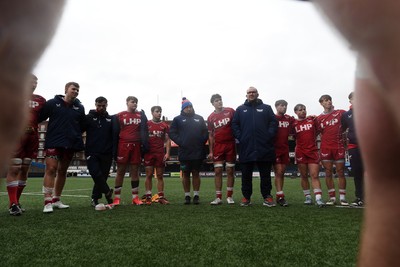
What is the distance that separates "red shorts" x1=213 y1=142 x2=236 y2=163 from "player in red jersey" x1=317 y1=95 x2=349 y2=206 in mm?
1678

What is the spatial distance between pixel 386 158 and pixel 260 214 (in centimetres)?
390

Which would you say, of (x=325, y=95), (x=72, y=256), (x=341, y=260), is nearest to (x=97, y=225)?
(x=72, y=256)

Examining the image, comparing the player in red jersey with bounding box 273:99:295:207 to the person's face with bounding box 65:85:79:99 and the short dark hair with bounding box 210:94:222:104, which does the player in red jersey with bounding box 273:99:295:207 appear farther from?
the person's face with bounding box 65:85:79:99

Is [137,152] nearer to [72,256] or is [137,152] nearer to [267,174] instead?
[267,174]

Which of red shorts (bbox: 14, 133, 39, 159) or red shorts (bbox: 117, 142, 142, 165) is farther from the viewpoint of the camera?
red shorts (bbox: 117, 142, 142, 165)

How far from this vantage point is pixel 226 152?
22.1 feet

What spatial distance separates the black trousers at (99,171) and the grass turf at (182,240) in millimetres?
1210

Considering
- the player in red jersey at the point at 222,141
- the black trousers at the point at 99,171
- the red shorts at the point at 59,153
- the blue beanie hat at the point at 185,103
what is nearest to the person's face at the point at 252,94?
the player in red jersey at the point at 222,141

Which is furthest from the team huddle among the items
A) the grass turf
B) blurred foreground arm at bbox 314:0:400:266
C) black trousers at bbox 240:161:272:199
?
blurred foreground arm at bbox 314:0:400:266

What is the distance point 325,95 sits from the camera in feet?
21.5

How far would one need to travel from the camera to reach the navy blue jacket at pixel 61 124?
17.1ft

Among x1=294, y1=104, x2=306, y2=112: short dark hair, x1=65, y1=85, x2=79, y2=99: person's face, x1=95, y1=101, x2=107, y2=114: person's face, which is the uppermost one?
x1=294, y1=104, x2=306, y2=112: short dark hair

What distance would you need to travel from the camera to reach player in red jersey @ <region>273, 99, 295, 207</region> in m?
6.42

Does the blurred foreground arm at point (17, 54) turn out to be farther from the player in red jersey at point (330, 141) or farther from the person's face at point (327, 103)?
the person's face at point (327, 103)
